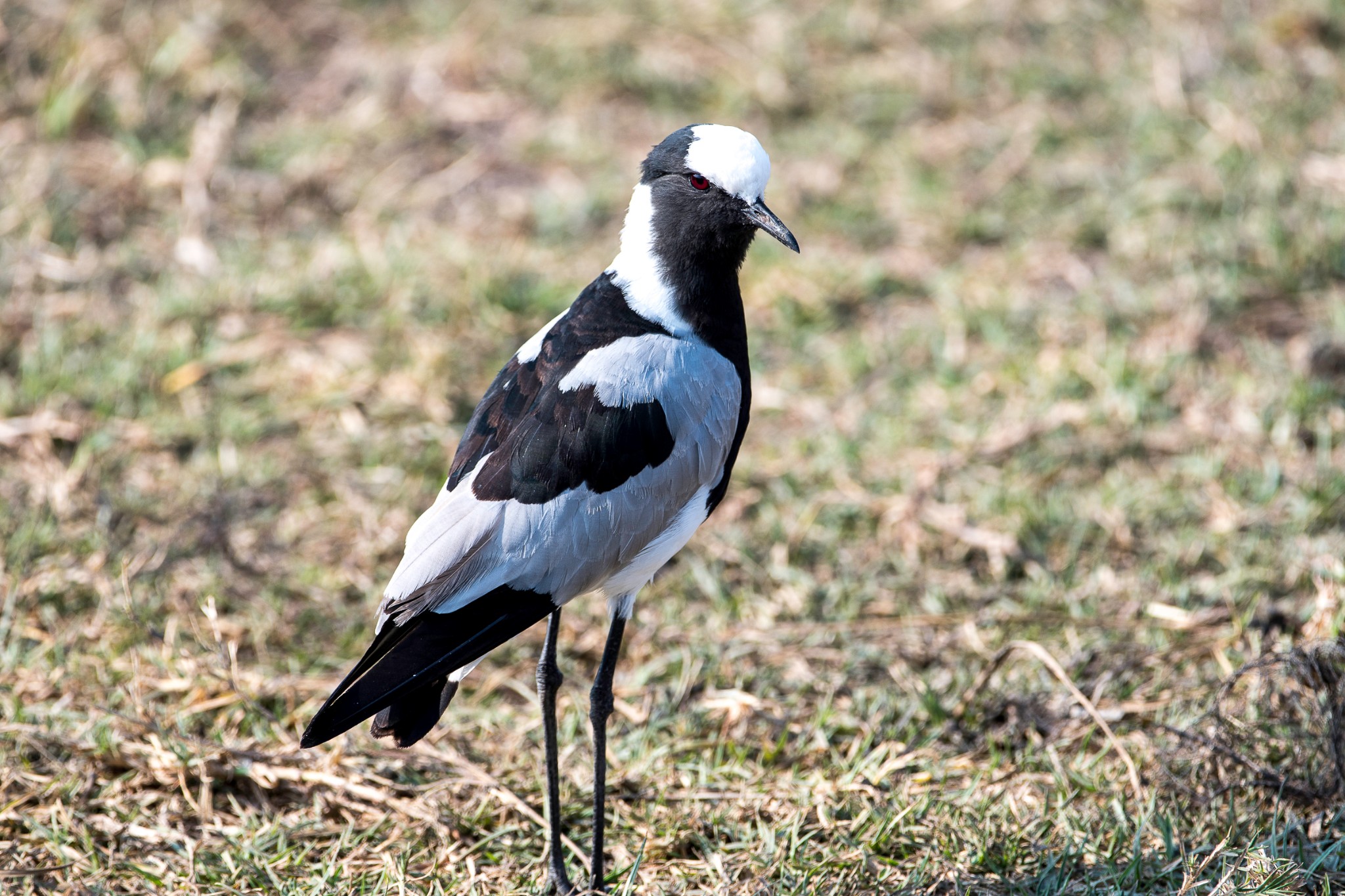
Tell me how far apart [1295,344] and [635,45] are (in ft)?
10.7

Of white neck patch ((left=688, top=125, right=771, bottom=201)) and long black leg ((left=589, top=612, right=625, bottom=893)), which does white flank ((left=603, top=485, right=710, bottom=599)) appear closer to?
long black leg ((left=589, top=612, right=625, bottom=893))

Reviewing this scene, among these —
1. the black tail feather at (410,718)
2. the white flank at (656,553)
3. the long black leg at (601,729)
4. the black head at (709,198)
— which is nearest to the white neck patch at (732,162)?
the black head at (709,198)

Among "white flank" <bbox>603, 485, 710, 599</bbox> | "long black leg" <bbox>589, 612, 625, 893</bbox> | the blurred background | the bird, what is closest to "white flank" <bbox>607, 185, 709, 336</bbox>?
the bird

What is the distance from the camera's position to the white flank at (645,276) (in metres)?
3.09

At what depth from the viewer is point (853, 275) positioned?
17.7 feet

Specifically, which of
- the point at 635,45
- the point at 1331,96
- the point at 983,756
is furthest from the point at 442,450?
the point at 1331,96

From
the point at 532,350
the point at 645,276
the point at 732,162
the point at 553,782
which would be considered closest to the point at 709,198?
the point at 732,162

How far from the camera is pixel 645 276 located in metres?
3.12

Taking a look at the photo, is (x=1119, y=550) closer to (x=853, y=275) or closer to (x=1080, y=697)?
(x=1080, y=697)

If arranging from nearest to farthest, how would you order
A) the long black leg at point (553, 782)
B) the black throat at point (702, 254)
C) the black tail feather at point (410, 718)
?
the black tail feather at point (410, 718) → the long black leg at point (553, 782) → the black throat at point (702, 254)

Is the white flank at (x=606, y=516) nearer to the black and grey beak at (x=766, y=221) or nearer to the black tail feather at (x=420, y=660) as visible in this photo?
the black tail feather at (x=420, y=660)

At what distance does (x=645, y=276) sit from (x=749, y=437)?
1.74 metres

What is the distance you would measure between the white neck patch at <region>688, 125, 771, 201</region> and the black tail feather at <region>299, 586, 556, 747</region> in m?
0.98

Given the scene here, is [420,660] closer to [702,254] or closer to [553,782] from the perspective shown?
[553,782]
